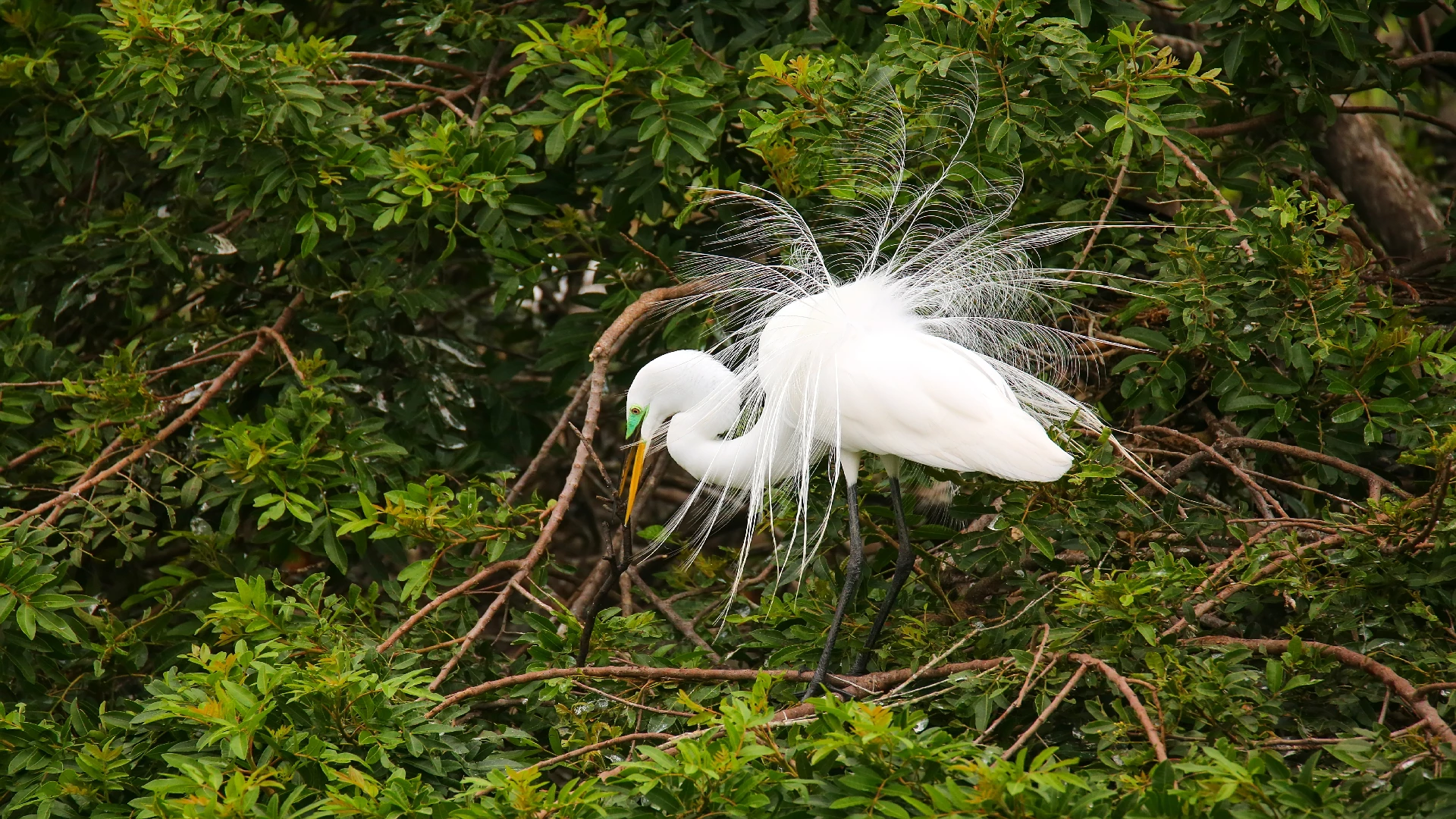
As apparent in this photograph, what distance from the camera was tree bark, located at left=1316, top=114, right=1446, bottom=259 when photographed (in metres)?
4.04

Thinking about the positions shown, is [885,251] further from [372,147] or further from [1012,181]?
[372,147]

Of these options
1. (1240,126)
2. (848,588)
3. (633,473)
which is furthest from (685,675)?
(1240,126)

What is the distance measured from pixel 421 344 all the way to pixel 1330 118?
2.30m

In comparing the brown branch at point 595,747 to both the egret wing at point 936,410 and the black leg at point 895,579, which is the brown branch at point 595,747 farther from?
the egret wing at point 936,410

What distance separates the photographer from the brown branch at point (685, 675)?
92.8 inches

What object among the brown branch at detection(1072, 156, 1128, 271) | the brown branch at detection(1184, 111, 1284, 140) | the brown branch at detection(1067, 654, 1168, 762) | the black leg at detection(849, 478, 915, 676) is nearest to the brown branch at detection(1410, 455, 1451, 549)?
the brown branch at detection(1067, 654, 1168, 762)

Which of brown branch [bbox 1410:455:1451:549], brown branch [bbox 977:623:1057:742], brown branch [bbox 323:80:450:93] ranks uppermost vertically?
brown branch [bbox 323:80:450:93]

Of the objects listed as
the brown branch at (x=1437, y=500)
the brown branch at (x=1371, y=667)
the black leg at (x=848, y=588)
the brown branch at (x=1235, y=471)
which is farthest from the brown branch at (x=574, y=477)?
the brown branch at (x=1437, y=500)

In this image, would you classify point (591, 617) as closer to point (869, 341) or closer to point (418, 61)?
point (869, 341)

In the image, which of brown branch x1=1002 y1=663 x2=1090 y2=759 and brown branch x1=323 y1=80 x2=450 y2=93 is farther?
brown branch x1=323 y1=80 x2=450 y2=93

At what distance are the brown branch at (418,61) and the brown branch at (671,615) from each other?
4.60 feet

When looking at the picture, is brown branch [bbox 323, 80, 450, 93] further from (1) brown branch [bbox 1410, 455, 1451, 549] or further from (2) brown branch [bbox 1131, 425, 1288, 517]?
(1) brown branch [bbox 1410, 455, 1451, 549]

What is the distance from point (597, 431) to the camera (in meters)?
3.01

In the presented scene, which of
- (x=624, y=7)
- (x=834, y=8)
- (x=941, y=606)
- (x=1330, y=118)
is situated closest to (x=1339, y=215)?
(x=1330, y=118)
